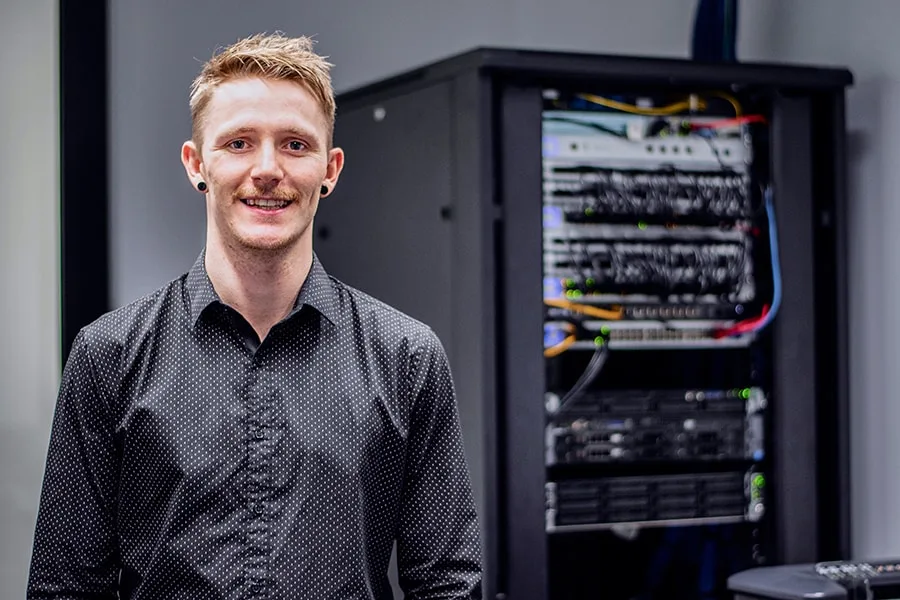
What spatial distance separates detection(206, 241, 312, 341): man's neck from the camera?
1.36 meters

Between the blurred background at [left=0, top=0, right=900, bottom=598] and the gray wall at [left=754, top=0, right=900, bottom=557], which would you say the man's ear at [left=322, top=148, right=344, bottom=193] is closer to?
the blurred background at [left=0, top=0, right=900, bottom=598]

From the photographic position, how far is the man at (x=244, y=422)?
1.31m

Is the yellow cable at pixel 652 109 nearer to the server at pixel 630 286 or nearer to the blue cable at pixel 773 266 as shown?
the server at pixel 630 286

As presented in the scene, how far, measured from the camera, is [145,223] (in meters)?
2.38

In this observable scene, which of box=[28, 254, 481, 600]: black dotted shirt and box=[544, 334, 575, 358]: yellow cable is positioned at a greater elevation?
box=[544, 334, 575, 358]: yellow cable

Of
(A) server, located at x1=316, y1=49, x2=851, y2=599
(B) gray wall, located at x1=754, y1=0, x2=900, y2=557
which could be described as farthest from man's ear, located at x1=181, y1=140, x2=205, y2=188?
(B) gray wall, located at x1=754, y1=0, x2=900, y2=557

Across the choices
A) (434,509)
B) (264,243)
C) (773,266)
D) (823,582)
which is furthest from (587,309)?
(264,243)

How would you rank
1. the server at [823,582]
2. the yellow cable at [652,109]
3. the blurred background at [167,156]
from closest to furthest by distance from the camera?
the server at [823,582], the yellow cable at [652,109], the blurred background at [167,156]

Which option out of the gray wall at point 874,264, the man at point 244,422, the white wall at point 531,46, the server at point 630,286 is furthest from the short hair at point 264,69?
the gray wall at point 874,264

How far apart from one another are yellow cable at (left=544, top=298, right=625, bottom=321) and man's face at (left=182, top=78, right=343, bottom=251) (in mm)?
727

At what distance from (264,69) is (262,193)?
135mm

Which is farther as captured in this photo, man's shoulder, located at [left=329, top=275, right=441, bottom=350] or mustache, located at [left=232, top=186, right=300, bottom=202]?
man's shoulder, located at [left=329, top=275, right=441, bottom=350]

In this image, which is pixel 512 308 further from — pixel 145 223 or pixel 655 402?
pixel 145 223

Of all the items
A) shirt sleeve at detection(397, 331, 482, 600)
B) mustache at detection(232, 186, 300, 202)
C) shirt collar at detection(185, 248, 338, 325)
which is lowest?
shirt sleeve at detection(397, 331, 482, 600)
